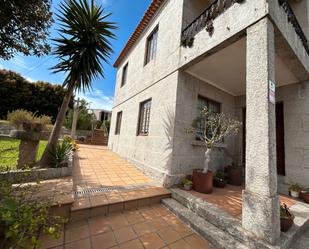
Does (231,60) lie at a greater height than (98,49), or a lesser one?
lesser

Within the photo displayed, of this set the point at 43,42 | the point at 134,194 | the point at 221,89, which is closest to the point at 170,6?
the point at 221,89

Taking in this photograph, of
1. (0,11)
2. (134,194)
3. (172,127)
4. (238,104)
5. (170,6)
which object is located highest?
(170,6)

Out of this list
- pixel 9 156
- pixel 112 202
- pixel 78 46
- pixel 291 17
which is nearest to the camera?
pixel 112 202

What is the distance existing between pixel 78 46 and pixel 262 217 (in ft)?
19.1

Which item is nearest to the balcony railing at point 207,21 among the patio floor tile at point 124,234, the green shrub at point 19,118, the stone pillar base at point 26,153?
the patio floor tile at point 124,234

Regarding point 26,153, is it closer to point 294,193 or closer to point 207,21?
point 207,21

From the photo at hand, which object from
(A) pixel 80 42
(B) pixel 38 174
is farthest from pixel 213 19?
(B) pixel 38 174

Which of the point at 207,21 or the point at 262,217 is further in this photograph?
the point at 207,21

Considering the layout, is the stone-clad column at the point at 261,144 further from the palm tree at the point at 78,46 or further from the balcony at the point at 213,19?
the palm tree at the point at 78,46

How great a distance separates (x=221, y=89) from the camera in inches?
221

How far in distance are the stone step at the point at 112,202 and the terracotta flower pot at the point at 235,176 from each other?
2.43 m

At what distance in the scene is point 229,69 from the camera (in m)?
4.28

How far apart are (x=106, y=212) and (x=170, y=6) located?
663 cm

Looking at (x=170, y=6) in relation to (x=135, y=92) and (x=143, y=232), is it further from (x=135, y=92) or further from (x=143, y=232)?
(x=143, y=232)
